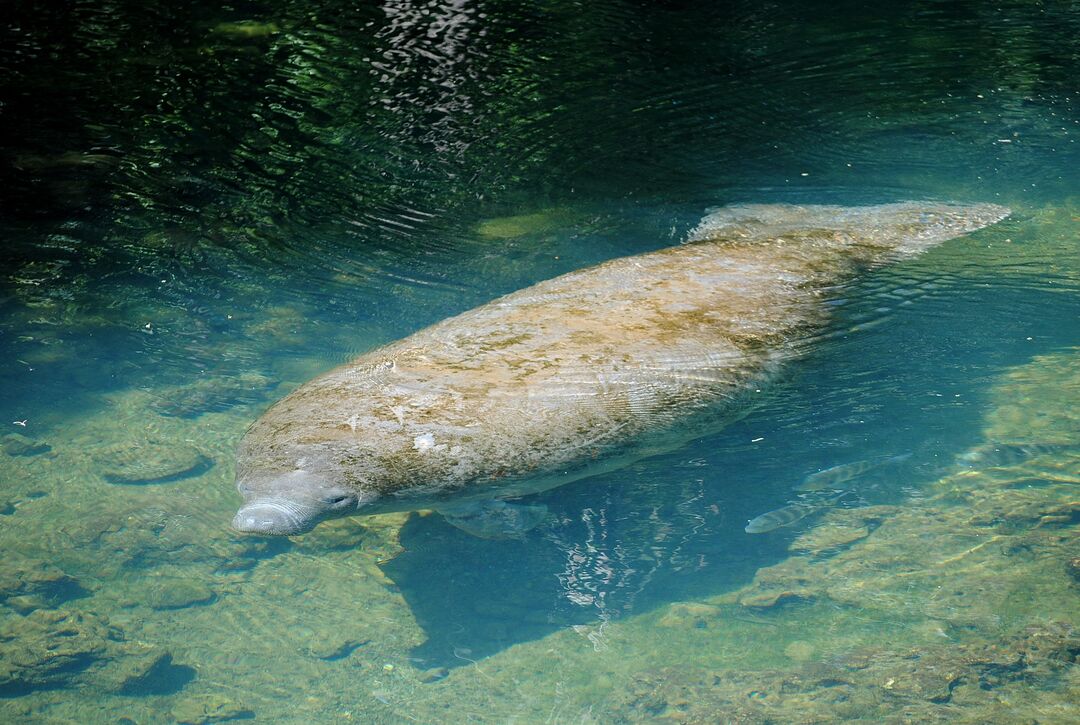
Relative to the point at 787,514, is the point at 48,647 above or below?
below

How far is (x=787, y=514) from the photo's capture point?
5281mm

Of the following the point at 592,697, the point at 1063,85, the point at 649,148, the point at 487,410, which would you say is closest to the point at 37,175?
the point at 487,410

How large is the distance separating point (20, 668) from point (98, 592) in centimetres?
71

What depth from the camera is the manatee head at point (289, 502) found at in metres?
3.87

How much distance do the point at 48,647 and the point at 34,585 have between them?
2.02ft

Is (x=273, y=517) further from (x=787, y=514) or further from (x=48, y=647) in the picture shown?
(x=787, y=514)

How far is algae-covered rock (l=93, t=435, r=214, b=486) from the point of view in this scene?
6.38 meters

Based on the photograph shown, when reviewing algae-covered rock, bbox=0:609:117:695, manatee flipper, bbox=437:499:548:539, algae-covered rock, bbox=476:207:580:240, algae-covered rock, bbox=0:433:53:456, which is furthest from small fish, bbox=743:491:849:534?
algae-covered rock, bbox=0:433:53:456

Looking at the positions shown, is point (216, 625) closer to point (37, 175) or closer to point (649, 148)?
point (37, 175)

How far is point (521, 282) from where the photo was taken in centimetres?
613

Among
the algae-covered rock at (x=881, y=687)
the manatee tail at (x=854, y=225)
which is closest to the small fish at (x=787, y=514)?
the algae-covered rock at (x=881, y=687)

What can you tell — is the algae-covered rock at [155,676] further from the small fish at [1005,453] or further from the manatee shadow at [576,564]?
the small fish at [1005,453]

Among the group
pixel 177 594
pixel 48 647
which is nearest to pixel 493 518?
pixel 177 594

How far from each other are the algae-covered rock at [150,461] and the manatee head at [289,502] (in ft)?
8.88
